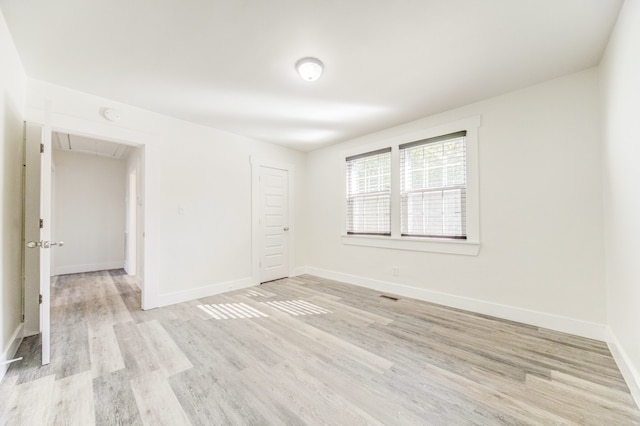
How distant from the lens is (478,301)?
9.84ft

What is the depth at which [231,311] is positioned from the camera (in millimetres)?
3125

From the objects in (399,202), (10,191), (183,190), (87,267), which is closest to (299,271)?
(399,202)

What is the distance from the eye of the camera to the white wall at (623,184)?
1.60 meters

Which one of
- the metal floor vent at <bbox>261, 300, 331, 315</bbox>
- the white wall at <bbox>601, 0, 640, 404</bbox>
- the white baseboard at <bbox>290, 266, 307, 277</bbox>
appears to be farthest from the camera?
the white baseboard at <bbox>290, 266, 307, 277</bbox>

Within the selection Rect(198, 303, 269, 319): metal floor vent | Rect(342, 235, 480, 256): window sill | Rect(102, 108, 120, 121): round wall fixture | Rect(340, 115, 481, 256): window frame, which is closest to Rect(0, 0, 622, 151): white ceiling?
Rect(102, 108, 120, 121): round wall fixture

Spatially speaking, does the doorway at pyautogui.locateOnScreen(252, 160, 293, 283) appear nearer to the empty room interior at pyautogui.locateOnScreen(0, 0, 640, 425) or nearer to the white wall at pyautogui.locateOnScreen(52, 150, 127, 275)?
the empty room interior at pyautogui.locateOnScreen(0, 0, 640, 425)

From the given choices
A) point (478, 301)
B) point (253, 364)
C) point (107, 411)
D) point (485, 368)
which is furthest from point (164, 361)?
point (478, 301)

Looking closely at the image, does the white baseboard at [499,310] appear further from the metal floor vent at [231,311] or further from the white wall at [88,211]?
the white wall at [88,211]

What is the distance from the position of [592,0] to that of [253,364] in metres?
3.45

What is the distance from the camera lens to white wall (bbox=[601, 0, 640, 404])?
5.26 ft

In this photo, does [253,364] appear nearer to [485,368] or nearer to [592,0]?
[485,368]

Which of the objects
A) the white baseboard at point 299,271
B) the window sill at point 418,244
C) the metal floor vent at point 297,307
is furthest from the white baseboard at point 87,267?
the window sill at point 418,244

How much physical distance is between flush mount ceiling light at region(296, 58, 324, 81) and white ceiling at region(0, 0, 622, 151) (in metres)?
0.06

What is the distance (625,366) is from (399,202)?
252 cm
